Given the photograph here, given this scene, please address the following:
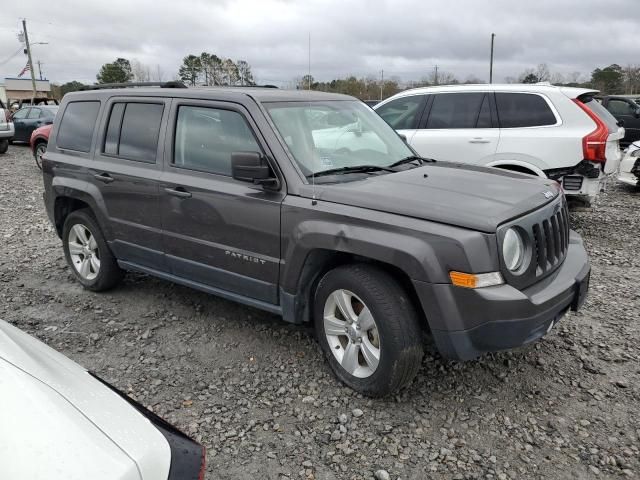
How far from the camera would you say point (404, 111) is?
7.78 m

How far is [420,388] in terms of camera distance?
3406 mm

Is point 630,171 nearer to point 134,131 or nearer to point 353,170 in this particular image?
point 353,170

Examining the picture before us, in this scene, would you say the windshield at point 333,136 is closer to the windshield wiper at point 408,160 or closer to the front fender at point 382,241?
the windshield wiper at point 408,160

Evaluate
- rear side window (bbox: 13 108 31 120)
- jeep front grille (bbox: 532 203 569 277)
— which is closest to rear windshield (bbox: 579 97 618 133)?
jeep front grille (bbox: 532 203 569 277)

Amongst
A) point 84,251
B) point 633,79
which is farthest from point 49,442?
point 633,79

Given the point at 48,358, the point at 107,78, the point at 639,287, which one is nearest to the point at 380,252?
the point at 48,358

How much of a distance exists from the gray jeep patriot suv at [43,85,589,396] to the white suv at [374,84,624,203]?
2.87 meters

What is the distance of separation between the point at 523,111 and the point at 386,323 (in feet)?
16.1

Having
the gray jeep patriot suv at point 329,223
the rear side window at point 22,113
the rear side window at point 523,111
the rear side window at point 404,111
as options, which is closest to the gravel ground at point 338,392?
the gray jeep patriot suv at point 329,223

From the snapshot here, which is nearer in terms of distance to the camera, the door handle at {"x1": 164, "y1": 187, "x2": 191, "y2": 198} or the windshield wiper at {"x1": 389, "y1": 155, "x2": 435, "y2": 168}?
the door handle at {"x1": 164, "y1": 187, "x2": 191, "y2": 198}

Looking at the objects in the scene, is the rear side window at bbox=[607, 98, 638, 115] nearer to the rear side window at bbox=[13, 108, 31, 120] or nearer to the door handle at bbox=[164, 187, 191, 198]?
the door handle at bbox=[164, 187, 191, 198]

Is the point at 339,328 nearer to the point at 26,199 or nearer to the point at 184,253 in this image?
the point at 184,253

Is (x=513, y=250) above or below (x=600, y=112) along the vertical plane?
below

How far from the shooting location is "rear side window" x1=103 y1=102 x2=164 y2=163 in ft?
13.7
